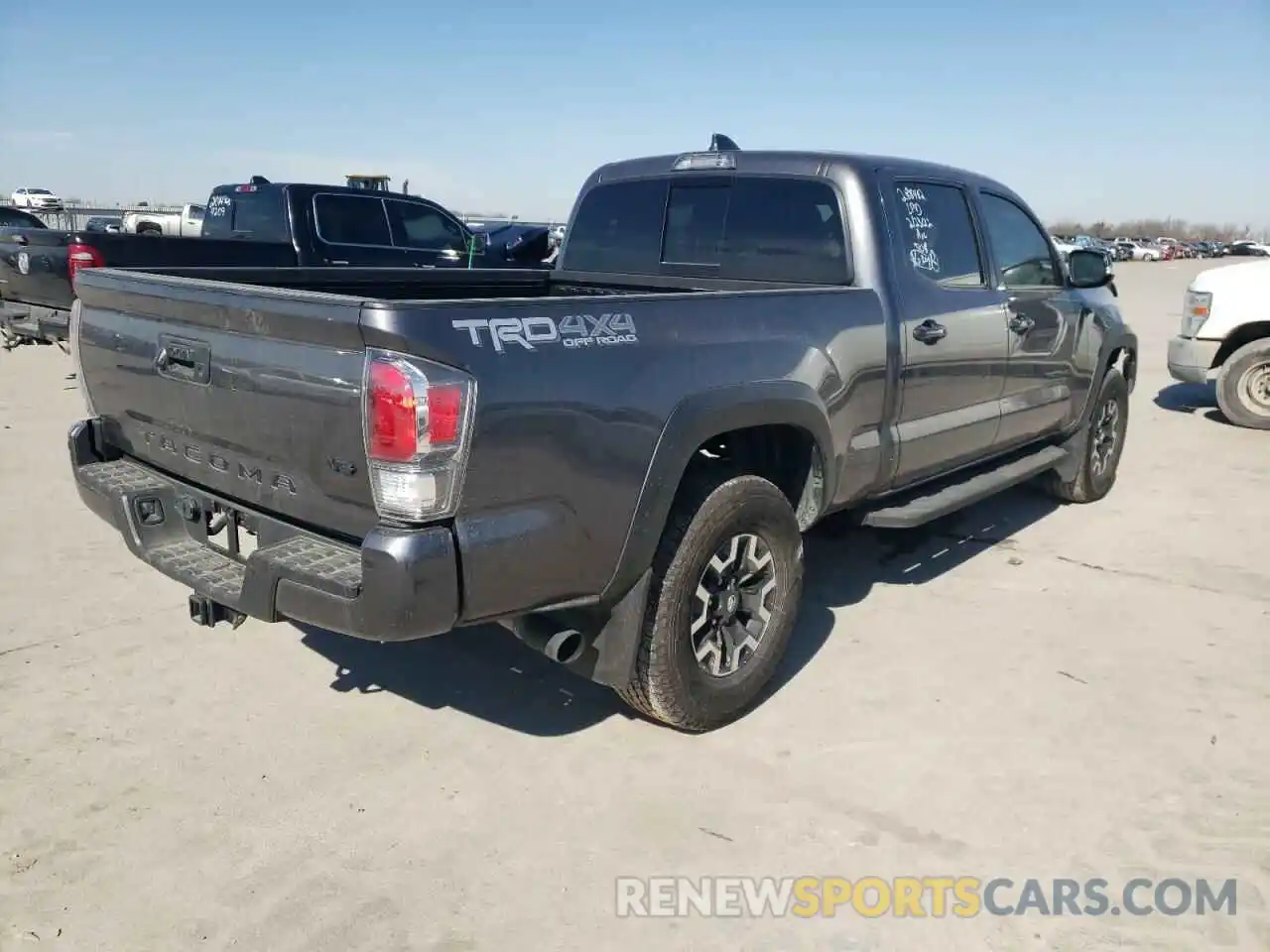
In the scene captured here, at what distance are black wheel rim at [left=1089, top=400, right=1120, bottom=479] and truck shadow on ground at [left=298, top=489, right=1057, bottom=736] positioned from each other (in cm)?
178

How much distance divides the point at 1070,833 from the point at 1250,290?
7.87 m

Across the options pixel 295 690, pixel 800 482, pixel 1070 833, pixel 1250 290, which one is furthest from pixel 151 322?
pixel 1250 290

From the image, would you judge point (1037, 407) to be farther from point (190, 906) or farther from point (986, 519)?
point (190, 906)

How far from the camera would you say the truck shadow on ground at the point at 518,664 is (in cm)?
362

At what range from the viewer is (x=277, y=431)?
108 inches

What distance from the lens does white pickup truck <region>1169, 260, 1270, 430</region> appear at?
9.00 metres

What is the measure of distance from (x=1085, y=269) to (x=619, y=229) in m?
2.66

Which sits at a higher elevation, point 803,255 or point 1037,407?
point 803,255

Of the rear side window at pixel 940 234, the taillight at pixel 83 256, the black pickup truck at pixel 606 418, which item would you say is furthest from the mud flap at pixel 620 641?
the taillight at pixel 83 256

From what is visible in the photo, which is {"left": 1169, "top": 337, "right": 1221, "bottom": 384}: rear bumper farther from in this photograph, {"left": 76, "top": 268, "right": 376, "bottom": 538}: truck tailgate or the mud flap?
{"left": 76, "top": 268, "right": 376, "bottom": 538}: truck tailgate

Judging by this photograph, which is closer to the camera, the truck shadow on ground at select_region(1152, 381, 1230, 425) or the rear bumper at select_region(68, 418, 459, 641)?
the rear bumper at select_region(68, 418, 459, 641)

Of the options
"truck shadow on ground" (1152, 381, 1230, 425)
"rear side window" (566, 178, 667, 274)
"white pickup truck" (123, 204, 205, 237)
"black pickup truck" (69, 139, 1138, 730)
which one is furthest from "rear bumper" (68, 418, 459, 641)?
"white pickup truck" (123, 204, 205, 237)

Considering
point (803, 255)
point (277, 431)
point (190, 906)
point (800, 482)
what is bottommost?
point (190, 906)

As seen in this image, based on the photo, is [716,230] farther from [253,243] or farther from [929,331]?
[253,243]
